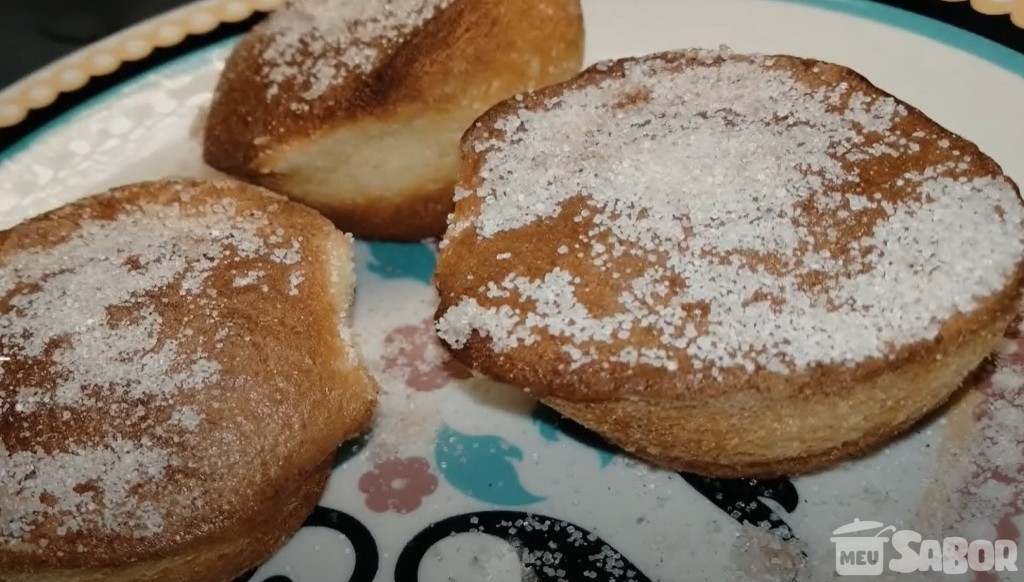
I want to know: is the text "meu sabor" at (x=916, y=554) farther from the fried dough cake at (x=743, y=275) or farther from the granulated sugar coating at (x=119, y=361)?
the granulated sugar coating at (x=119, y=361)

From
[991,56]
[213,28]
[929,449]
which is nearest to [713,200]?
[929,449]

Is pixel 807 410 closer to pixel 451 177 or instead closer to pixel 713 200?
pixel 713 200

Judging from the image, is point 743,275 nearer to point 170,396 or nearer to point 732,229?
point 732,229

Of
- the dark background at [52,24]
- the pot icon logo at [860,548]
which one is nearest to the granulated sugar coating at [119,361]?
the pot icon logo at [860,548]

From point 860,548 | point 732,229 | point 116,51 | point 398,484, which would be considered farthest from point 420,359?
point 116,51

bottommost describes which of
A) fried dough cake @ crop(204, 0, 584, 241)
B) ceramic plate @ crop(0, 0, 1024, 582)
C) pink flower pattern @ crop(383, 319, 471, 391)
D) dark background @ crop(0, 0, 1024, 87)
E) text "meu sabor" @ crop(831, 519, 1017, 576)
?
text "meu sabor" @ crop(831, 519, 1017, 576)

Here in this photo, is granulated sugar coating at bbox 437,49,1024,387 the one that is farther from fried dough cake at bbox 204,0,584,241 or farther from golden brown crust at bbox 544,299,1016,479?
fried dough cake at bbox 204,0,584,241

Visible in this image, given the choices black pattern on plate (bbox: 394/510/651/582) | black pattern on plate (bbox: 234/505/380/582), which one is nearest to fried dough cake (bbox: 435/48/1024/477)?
black pattern on plate (bbox: 394/510/651/582)
